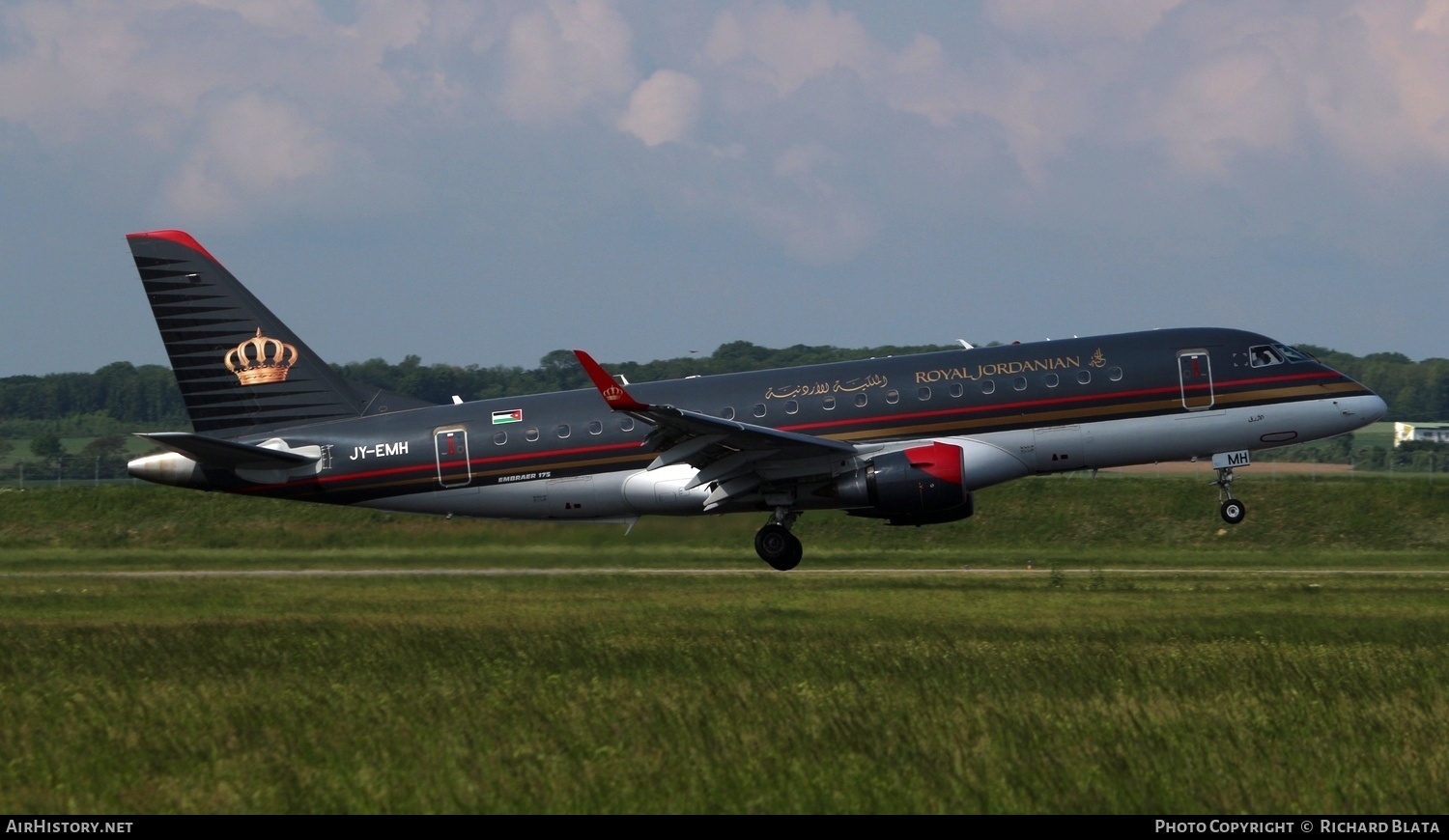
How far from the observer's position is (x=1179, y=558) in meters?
40.5

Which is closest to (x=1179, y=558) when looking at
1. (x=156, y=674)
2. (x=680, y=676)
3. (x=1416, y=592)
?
(x=1416, y=592)

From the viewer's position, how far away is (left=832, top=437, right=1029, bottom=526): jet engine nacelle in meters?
25.6

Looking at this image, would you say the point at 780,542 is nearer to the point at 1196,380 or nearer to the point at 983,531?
the point at 1196,380

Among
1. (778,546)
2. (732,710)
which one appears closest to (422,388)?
(778,546)

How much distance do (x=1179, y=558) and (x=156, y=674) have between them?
3024 cm

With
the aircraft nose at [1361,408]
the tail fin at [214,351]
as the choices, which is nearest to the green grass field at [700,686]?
the aircraft nose at [1361,408]

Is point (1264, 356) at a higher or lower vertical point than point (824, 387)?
lower

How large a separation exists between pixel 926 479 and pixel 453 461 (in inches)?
349

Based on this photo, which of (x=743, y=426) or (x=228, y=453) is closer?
(x=743, y=426)

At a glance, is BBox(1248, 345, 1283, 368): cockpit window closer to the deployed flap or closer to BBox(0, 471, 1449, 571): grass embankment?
BBox(0, 471, 1449, 571): grass embankment

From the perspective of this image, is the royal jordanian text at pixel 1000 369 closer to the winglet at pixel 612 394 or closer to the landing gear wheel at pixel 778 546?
the landing gear wheel at pixel 778 546
